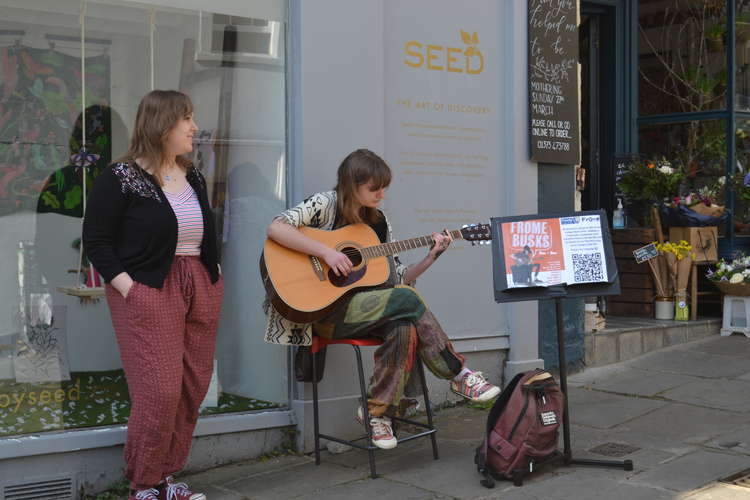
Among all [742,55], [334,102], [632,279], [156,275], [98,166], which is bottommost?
[632,279]

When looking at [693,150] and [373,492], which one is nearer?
[373,492]

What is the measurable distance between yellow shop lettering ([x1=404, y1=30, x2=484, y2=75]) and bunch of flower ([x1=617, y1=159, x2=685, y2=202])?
2829mm

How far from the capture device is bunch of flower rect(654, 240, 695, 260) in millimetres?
7370

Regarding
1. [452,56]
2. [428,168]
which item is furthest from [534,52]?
[428,168]

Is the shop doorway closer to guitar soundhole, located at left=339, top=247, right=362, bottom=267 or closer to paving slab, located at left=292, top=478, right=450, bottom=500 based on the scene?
guitar soundhole, located at left=339, top=247, right=362, bottom=267

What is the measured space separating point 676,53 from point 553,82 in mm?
3198

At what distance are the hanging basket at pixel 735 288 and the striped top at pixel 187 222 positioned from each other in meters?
5.14

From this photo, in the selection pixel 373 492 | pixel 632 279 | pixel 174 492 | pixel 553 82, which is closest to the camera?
pixel 174 492

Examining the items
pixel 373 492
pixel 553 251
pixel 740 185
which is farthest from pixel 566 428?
pixel 740 185

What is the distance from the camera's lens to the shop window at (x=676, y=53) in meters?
8.47

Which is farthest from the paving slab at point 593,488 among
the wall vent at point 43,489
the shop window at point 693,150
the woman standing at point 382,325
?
the shop window at point 693,150

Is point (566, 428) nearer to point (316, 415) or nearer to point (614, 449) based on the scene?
point (614, 449)

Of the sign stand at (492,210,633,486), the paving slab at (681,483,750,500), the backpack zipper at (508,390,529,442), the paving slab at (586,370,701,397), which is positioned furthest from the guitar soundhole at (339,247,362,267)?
the paving slab at (586,370,701,397)

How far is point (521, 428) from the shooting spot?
390 centimetres
